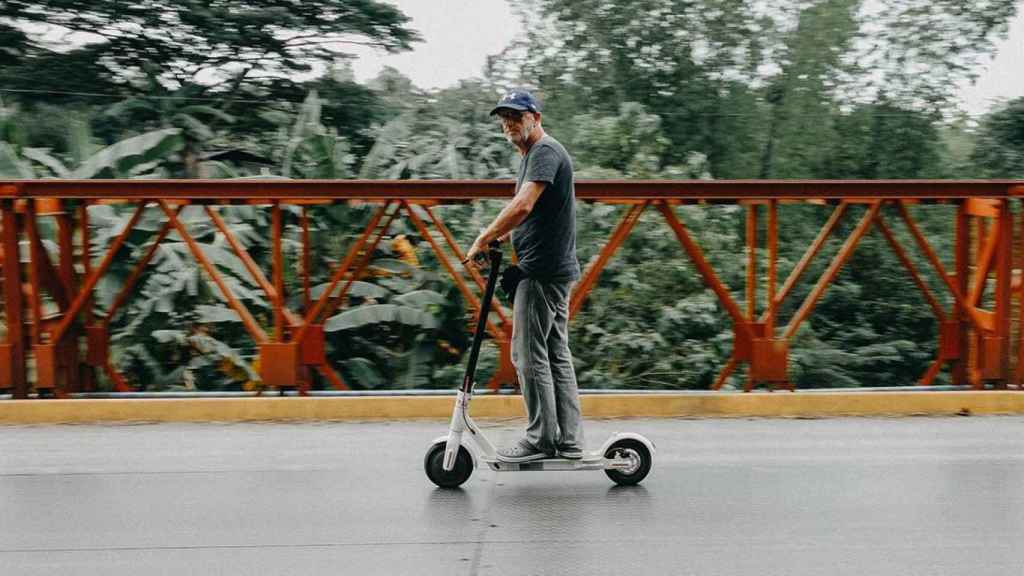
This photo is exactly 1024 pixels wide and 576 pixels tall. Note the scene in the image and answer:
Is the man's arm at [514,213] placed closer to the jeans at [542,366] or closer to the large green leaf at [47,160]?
the jeans at [542,366]

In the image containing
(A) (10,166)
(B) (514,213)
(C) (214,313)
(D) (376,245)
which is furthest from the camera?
(A) (10,166)

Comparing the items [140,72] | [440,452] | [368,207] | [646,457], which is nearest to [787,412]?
[646,457]

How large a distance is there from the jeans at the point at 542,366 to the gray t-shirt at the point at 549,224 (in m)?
0.08

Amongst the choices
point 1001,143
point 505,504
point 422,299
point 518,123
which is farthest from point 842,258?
point 1001,143

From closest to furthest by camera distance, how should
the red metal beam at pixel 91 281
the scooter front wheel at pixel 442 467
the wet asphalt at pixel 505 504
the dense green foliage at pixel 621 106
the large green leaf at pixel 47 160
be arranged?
1. the wet asphalt at pixel 505 504
2. the scooter front wheel at pixel 442 467
3. the red metal beam at pixel 91 281
4. the large green leaf at pixel 47 160
5. the dense green foliage at pixel 621 106


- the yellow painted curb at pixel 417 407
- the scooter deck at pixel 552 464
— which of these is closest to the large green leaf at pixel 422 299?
the yellow painted curb at pixel 417 407

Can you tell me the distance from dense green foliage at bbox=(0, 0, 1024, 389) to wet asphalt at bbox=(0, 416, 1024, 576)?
13.7 ft

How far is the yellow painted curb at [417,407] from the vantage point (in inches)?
286

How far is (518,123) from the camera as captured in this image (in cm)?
525

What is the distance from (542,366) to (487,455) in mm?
514

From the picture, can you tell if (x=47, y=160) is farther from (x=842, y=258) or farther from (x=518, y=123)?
(x=842, y=258)

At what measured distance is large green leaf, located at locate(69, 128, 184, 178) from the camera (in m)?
9.94

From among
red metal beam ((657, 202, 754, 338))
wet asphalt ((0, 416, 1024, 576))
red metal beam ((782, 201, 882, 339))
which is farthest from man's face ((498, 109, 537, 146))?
red metal beam ((782, 201, 882, 339))

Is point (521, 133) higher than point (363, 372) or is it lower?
higher
